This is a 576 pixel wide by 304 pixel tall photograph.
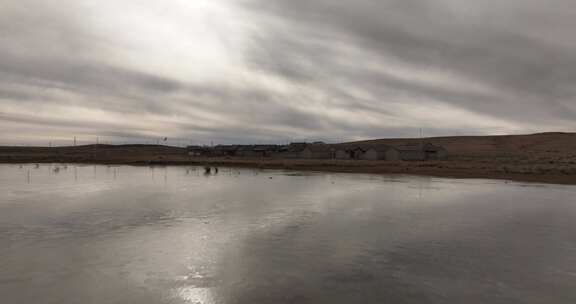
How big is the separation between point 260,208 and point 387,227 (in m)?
6.64

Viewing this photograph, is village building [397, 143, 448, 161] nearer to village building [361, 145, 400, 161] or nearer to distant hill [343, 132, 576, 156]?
village building [361, 145, 400, 161]

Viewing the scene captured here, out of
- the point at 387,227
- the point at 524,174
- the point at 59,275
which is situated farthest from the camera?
the point at 524,174

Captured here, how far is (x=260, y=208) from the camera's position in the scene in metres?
19.2

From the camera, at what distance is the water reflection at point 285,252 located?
8234 mm

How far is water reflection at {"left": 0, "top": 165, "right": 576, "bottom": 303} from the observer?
27.0 feet

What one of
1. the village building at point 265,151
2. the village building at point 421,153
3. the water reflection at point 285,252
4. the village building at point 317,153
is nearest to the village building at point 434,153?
the village building at point 421,153

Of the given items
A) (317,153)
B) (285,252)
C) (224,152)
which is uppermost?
(224,152)

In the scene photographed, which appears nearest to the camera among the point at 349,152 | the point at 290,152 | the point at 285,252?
the point at 285,252

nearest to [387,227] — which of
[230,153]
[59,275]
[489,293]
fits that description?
[489,293]

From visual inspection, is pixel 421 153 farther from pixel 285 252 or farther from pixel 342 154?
pixel 285 252

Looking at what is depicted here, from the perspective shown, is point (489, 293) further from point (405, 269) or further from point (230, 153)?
point (230, 153)

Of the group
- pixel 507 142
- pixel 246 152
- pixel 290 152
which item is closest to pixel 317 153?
pixel 290 152

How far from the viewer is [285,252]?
1121 cm

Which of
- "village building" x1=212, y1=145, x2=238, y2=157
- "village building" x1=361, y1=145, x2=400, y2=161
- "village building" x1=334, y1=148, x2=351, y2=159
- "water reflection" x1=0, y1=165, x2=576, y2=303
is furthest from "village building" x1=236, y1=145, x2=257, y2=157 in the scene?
"water reflection" x1=0, y1=165, x2=576, y2=303
